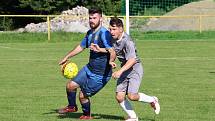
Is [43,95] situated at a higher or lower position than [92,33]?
lower

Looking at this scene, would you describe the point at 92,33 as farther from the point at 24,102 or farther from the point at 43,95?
the point at 43,95

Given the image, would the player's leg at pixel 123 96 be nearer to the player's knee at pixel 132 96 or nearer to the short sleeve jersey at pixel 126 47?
the player's knee at pixel 132 96

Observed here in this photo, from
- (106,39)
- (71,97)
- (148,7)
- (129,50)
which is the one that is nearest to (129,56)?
(129,50)

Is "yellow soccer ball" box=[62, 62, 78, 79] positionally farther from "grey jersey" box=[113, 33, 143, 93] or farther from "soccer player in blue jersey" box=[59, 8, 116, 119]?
"grey jersey" box=[113, 33, 143, 93]

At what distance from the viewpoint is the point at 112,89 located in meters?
14.7

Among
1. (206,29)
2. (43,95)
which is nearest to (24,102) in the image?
(43,95)

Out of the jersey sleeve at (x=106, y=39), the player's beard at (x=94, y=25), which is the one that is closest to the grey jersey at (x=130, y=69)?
the jersey sleeve at (x=106, y=39)

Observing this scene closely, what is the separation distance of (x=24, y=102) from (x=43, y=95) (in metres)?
1.16

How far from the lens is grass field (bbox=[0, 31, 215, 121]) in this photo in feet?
35.4

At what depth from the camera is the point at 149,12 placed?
47.2m

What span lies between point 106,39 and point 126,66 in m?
0.75

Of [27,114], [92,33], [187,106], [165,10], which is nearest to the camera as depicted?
[92,33]

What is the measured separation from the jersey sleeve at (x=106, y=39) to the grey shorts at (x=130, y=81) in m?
0.51

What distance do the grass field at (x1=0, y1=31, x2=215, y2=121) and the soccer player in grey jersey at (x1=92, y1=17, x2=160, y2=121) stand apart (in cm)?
62
